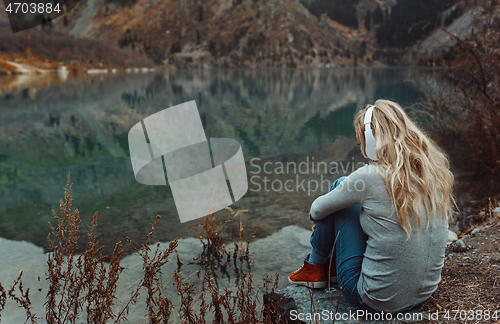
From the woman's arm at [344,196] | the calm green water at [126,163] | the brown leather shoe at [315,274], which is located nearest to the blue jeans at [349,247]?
the woman's arm at [344,196]

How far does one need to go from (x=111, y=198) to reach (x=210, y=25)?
145 meters

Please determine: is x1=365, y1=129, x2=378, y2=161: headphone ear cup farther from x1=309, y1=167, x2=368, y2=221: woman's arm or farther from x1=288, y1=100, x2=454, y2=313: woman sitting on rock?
x1=309, y1=167, x2=368, y2=221: woman's arm

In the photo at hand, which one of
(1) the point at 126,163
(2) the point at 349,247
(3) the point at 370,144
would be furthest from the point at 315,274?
(1) the point at 126,163

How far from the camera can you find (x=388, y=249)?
85.8 inches

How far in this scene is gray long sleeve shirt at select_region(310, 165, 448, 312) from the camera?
215 centimetres

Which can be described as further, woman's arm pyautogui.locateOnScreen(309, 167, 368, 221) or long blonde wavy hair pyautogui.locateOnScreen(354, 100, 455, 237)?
woman's arm pyautogui.locateOnScreen(309, 167, 368, 221)

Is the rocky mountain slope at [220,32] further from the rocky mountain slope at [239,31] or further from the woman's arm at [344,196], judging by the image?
the woman's arm at [344,196]

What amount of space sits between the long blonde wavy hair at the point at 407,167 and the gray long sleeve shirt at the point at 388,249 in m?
0.05

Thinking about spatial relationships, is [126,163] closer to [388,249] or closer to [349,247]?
[349,247]

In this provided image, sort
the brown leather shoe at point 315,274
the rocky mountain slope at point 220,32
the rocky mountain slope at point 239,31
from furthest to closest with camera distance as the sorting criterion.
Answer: the rocky mountain slope at point 220,32 < the rocky mountain slope at point 239,31 < the brown leather shoe at point 315,274

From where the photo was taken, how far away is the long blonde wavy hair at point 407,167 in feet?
6.82

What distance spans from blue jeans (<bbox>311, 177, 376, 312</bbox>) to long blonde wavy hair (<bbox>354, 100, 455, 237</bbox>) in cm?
40

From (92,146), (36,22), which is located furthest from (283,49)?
(92,146)

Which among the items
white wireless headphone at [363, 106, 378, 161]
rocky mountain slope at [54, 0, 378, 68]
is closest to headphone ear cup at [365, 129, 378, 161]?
white wireless headphone at [363, 106, 378, 161]
